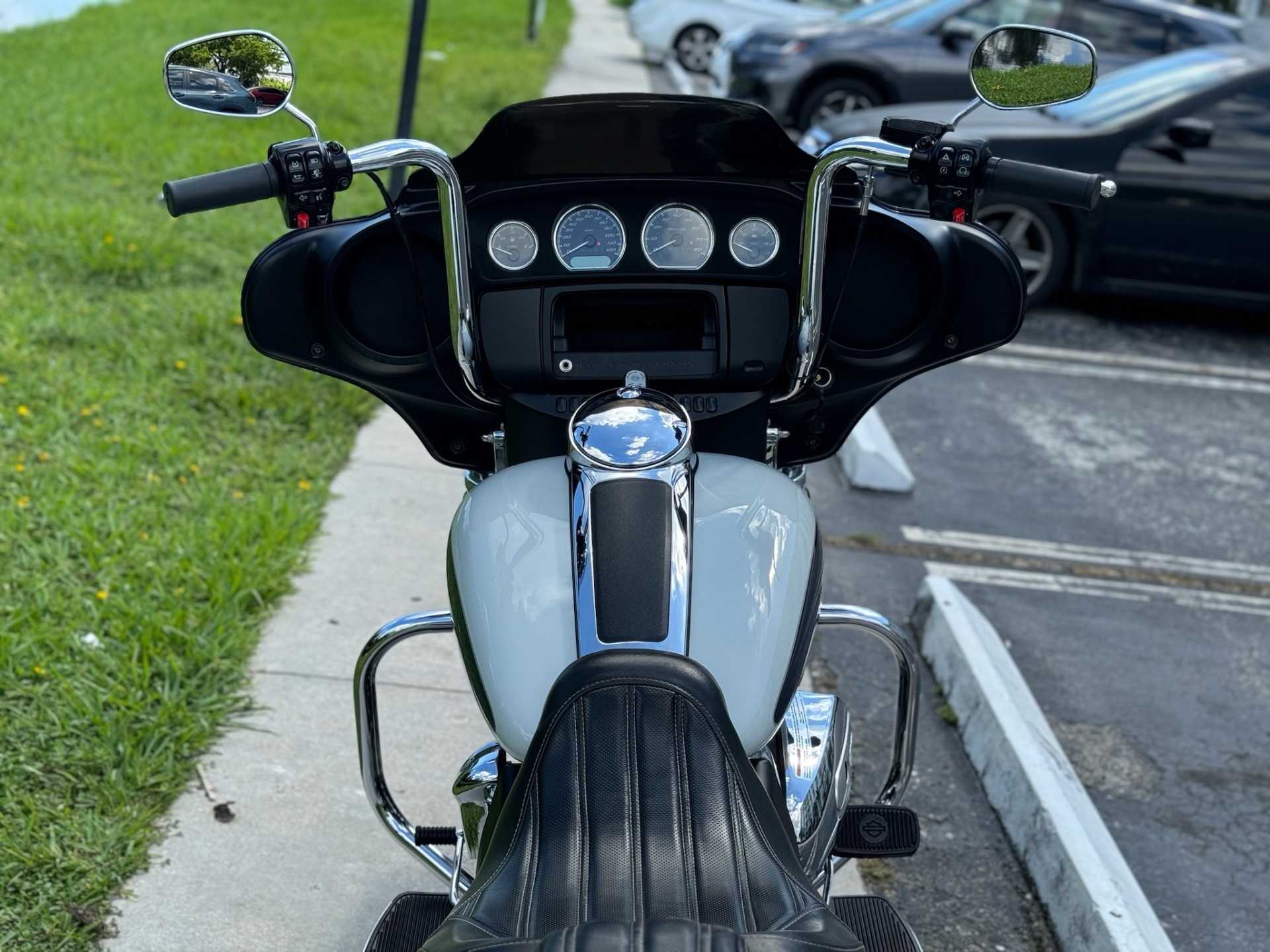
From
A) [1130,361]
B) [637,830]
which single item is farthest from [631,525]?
[1130,361]

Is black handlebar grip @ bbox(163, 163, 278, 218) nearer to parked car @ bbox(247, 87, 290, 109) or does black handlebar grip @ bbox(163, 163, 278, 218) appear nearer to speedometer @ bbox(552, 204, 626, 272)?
parked car @ bbox(247, 87, 290, 109)

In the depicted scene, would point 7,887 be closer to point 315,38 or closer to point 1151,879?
point 1151,879

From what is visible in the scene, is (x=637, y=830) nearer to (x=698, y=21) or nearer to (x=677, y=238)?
(x=677, y=238)

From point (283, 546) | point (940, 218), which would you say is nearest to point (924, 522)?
point (283, 546)

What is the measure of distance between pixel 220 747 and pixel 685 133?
1886 mm

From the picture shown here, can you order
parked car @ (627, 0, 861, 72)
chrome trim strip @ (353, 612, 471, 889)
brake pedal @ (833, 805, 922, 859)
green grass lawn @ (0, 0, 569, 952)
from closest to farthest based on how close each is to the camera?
chrome trim strip @ (353, 612, 471, 889) → brake pedal @ (833, 805, 922, 859) → green grass lawn @ (0, 0, 569, 952) → parked car @ (627, 0, 861, 72)

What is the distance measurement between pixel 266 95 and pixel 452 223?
319 millimetres

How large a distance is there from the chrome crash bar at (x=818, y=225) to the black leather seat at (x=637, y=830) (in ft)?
2.02

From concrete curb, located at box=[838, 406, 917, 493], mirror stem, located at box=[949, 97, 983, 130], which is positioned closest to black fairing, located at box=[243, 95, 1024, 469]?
mirror stem, located at box=[949, 97, 983, 130]

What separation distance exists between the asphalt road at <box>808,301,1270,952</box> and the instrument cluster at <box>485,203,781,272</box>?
5.08 ft

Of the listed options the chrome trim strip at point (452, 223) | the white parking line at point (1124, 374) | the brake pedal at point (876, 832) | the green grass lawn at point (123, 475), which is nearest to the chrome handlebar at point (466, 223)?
the chrome trim strip at point (452, 223)

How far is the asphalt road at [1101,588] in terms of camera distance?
296 cm

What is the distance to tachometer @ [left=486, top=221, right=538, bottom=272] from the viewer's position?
1.97m

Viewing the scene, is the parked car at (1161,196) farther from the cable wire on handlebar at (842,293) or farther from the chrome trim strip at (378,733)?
the chrome trim strip at (378,733)
